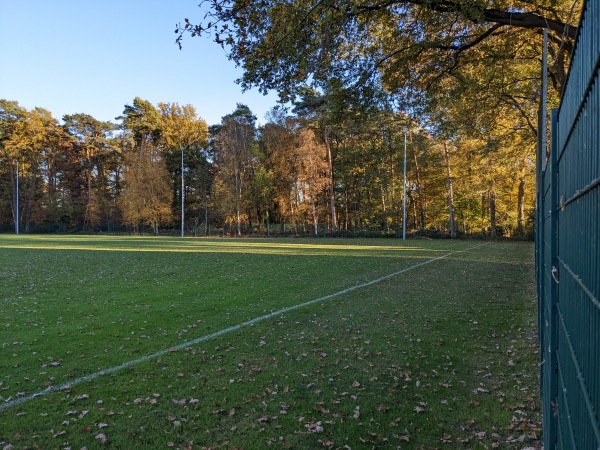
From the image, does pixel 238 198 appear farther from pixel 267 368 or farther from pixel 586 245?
pixel 586 245

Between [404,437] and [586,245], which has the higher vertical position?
[586,245]

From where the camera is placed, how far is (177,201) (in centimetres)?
6612

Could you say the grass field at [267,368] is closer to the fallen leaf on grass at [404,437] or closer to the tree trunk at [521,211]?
the fallen leaf on grass at [404,437]

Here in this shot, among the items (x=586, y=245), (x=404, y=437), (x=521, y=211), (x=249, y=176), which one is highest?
(x=249, y=176)

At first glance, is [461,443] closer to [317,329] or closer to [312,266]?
[317,329]

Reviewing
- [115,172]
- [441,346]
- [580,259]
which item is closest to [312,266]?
[441,346]

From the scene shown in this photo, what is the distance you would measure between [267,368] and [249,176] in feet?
173

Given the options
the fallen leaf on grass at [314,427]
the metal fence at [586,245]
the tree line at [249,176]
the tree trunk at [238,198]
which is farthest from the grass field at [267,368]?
the tree trunk at [238,198]

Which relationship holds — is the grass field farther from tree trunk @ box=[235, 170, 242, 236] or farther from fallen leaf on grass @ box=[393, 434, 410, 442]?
tree trunk @ box=[235, 170, 242, 236]

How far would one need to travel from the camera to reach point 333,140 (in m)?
55.9

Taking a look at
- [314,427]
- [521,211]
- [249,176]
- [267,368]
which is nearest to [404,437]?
[314,427]

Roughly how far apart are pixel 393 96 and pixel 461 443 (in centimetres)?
920

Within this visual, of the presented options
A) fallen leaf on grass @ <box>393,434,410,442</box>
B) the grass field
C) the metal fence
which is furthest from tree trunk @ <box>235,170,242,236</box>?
the metal fence

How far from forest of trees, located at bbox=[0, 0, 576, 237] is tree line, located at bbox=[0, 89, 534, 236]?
0.21 metres
